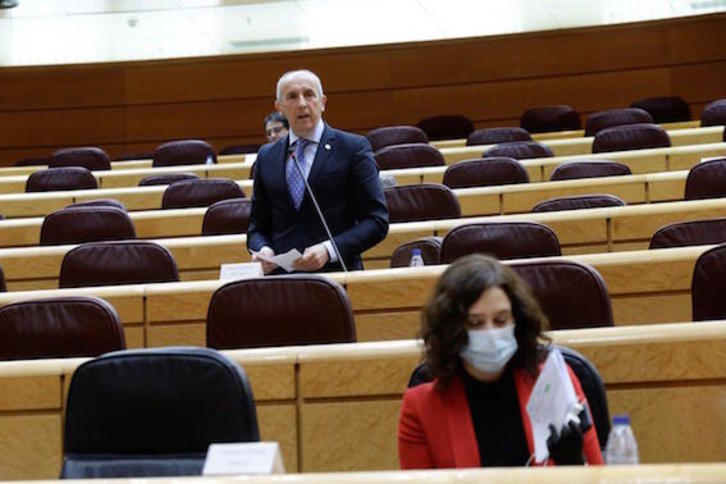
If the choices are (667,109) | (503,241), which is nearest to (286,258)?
(503,241)

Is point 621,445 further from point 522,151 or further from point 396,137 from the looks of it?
point 396,137

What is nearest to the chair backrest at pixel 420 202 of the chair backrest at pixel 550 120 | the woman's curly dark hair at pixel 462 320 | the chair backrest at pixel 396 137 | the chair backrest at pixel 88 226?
the chair backrest at pixel 88 226

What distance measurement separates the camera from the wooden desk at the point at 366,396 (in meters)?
3.05

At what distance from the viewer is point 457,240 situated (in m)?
4.57

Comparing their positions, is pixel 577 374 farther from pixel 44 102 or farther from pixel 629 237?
pixel 44 102

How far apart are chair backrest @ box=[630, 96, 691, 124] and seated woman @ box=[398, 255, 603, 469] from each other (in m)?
8.62

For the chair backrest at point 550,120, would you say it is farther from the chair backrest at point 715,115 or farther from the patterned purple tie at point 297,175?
the patterned purple tie at point 297,175

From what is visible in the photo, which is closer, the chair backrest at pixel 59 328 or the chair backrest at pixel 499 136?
the chair backrest at pixel 59 328

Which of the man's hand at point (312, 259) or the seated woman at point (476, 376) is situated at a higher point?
the man's hand at point (312, 259)

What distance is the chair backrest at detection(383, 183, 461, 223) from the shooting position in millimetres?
5949

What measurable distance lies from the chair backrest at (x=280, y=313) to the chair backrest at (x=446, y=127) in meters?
7.53

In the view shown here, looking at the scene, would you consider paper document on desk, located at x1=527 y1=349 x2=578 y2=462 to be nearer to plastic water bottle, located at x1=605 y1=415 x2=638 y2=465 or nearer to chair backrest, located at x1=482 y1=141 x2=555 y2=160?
plastic water bottle, located at x1=605 y1=415 x2=638 y2=465

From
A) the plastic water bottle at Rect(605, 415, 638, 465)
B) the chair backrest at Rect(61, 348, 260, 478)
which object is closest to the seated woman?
the plastic water bottle at Rect(605, 415, 638, 465)

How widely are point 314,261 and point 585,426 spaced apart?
1926 millimetres
